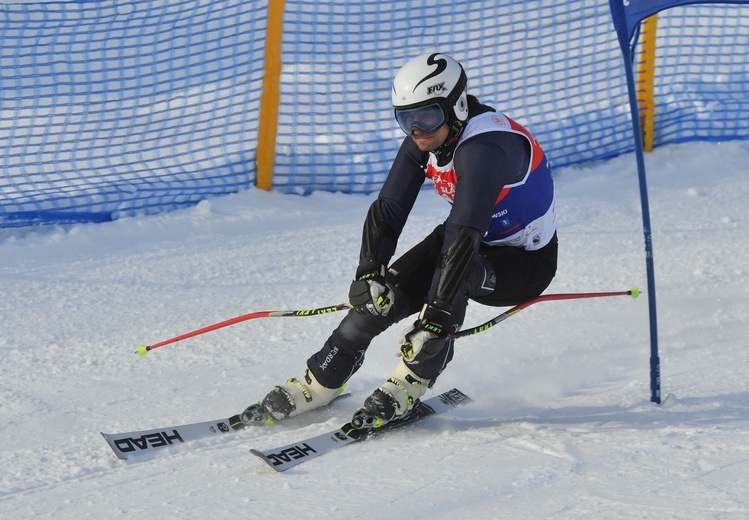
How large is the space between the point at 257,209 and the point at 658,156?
292 cm

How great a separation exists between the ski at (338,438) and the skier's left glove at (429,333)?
376mm

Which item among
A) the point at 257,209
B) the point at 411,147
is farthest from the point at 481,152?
the point at 257,209

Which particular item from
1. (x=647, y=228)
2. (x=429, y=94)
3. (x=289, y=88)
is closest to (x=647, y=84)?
(x=289, y=88)

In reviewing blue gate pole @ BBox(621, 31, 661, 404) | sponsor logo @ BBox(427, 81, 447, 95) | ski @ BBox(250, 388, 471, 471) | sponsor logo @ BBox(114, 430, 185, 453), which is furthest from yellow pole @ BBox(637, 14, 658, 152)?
sponsor logo @ BBox(114, 430, 185, 453)

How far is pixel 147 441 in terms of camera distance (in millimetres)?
3719

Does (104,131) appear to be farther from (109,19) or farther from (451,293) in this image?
(451,293)

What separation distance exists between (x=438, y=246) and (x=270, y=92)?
3.01 m

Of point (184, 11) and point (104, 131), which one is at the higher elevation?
point (184, 11)

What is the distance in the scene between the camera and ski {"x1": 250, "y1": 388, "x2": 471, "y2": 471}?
343 centimetres

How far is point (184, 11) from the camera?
23.1ft

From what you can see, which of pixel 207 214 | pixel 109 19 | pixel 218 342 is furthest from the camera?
pixel 109 19

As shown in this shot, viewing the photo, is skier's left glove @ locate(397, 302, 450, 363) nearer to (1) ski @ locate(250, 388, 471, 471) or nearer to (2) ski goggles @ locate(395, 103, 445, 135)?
(1) ski @ locate(250, 388, 471, 471)

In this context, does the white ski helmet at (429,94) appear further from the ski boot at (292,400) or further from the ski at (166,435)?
the ski at (166,435)

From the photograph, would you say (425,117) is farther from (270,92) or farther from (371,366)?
(270,92)
